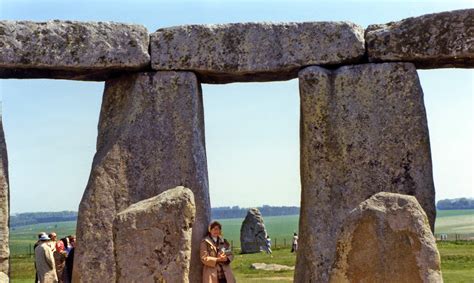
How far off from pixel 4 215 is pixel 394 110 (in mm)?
5903

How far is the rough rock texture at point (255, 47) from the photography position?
39.8 feet

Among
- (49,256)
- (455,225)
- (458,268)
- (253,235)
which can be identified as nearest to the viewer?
(49,256)

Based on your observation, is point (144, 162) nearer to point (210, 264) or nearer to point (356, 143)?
point (210, 264)

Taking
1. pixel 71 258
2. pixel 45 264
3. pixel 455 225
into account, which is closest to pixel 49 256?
pixel 45 264

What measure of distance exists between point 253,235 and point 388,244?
24.7m

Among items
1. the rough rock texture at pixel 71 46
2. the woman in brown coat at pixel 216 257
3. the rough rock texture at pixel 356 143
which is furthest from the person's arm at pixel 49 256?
the rough rock texture at pixel 356 143

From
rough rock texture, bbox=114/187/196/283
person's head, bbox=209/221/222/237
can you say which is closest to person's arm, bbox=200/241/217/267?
person's head, bbox=209/221/222/237

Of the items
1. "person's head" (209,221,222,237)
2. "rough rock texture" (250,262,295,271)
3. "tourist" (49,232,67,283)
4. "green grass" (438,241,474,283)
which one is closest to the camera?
"person's head" (209,221,222,237)

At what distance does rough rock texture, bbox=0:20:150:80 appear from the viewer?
11977mm

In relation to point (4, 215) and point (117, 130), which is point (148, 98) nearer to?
point (117, 130)

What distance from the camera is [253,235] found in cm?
3228

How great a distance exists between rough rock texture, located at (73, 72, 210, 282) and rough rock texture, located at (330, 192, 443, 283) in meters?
4.41

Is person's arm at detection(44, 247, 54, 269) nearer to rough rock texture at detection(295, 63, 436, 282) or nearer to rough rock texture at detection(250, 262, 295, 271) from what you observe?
rough rock texture at detection(295, 63, 436, 282)

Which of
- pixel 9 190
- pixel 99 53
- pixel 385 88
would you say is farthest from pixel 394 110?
pixel 9 190
